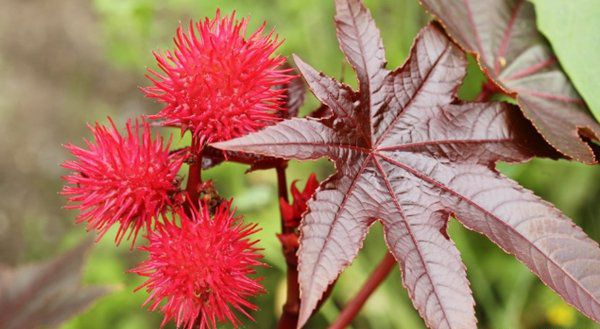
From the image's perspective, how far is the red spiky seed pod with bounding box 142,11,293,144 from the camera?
98 cm

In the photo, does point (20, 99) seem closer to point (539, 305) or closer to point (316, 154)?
point (539, 305)

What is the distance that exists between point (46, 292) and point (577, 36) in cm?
121

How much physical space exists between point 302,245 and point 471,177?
1.12 ft

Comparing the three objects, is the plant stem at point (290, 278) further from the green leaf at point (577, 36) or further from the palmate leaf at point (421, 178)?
the green leaf at point (577, 36)

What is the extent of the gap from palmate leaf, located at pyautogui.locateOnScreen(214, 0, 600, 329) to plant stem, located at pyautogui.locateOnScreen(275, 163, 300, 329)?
0.15 meters

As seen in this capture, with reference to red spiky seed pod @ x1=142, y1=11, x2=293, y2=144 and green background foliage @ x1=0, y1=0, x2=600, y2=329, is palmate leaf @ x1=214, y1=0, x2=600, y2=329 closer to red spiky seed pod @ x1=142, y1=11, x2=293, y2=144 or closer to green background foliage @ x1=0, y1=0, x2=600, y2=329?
red spiky seed pod @ x1=142, y1=11, x2=293, y2=144

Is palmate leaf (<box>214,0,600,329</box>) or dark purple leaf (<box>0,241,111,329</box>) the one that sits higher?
palmate leaf (<box>214,0,600,329</box>)

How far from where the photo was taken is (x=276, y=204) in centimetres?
264

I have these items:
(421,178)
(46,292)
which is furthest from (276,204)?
(421,178)

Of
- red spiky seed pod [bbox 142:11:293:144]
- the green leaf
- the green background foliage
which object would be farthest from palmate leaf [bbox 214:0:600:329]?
the green background foliage

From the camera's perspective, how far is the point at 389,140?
1.10 m

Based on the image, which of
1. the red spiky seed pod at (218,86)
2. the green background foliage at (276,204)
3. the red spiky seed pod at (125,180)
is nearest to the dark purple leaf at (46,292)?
the red spiky seed pod at (125,180)

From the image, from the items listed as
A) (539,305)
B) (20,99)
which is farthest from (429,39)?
(20,99)

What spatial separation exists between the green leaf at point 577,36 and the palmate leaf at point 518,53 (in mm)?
45
